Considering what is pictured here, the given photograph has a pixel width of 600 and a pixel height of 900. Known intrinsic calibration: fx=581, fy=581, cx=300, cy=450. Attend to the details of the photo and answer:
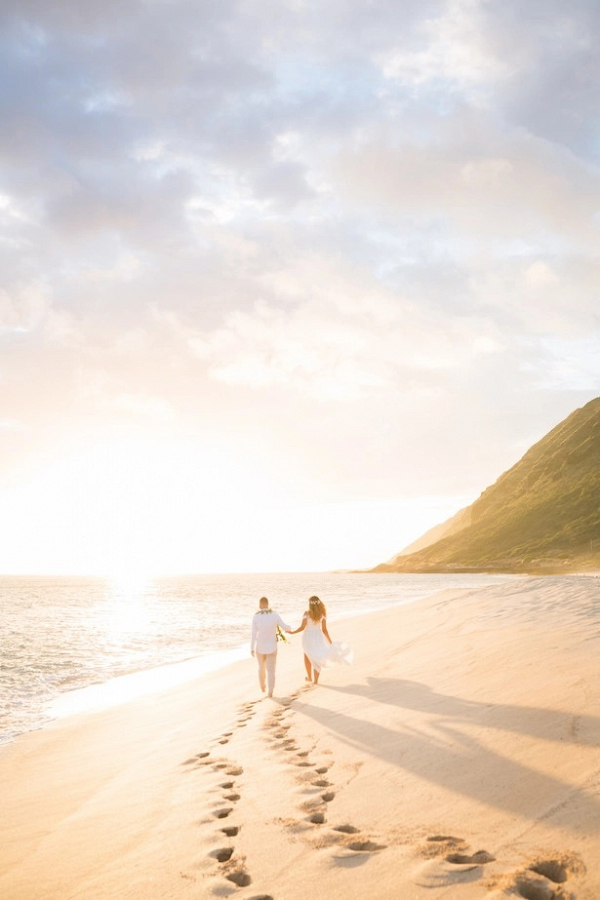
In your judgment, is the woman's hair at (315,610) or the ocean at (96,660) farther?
the ocean at (96,660)

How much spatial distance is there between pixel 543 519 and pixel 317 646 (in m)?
157

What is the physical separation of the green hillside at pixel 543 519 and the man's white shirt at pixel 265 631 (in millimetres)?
113575

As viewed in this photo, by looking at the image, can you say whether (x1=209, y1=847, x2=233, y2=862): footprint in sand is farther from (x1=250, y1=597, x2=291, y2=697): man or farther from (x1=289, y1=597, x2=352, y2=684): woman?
(x1=289, y1=597, x2=352, y2=684): woman

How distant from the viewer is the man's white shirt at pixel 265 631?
12766 millimetres

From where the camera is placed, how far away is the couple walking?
12.8 metres

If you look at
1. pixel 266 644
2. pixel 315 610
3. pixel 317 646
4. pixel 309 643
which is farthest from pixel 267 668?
pixel 315 610

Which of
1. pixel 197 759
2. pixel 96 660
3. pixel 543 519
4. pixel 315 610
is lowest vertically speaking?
pixel 96 660

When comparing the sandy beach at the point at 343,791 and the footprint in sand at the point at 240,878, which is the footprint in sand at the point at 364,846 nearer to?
the sandy beach at the point at 343,791

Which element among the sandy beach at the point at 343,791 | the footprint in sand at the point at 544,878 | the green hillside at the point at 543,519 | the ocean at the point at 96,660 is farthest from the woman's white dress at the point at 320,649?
the green hillside at the point at 543,519

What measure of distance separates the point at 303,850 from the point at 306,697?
23.4ft

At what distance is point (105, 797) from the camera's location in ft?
24.3

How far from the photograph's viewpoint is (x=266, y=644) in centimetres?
1278

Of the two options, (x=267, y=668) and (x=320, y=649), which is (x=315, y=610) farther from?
(x=267, y=668)

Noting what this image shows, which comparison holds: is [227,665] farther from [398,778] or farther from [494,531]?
[494,531]
